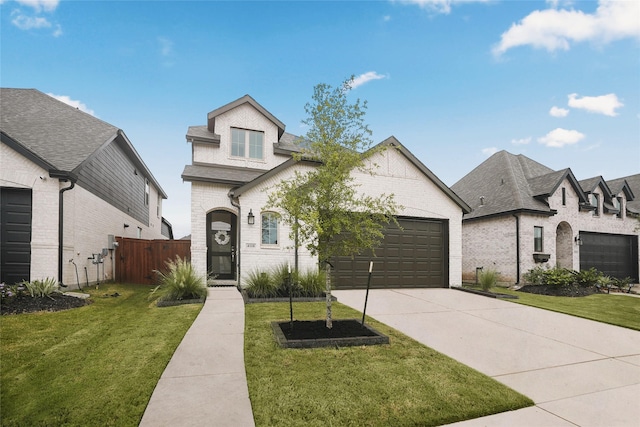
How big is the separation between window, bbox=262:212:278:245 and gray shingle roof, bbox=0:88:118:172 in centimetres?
641

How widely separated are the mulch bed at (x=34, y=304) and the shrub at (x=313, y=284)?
5969 millimetres

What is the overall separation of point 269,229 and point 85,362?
24.6ft

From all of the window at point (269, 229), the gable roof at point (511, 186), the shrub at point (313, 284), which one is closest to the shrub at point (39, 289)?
the window at point (269, 229)

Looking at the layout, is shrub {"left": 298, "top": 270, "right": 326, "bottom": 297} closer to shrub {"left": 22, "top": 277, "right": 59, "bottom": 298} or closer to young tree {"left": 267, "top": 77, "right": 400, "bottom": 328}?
young tree {"left": 267, "top": 77, "right": 400, "bottom": 328}

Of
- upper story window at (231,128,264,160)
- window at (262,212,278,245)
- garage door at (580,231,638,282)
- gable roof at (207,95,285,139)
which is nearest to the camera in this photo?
window at (262,212,278,245)

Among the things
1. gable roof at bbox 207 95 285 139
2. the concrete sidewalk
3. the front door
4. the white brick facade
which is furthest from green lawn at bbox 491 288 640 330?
the white brick facade

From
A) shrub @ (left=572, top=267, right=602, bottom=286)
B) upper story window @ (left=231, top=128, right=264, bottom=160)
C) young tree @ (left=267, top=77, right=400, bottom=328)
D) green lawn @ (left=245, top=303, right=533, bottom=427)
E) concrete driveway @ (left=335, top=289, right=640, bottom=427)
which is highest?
upper story window @ (left=231, top=128, right=264, bottom=160)

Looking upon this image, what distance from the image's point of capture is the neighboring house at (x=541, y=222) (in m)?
15.6

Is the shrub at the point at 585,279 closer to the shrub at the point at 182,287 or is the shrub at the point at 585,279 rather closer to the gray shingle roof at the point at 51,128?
the shrub at the point at 182,287

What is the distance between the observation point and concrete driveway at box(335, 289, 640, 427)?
3.34 m

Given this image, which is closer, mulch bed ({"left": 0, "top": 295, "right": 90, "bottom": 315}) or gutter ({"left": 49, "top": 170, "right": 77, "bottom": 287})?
mulch bed ({"left": 0, "top": 295, "right": 90, "bottom": 315})

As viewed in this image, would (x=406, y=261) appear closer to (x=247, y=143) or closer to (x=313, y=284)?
(x=313, y=284)

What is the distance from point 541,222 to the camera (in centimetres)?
1593

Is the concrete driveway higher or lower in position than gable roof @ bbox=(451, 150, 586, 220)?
lower
